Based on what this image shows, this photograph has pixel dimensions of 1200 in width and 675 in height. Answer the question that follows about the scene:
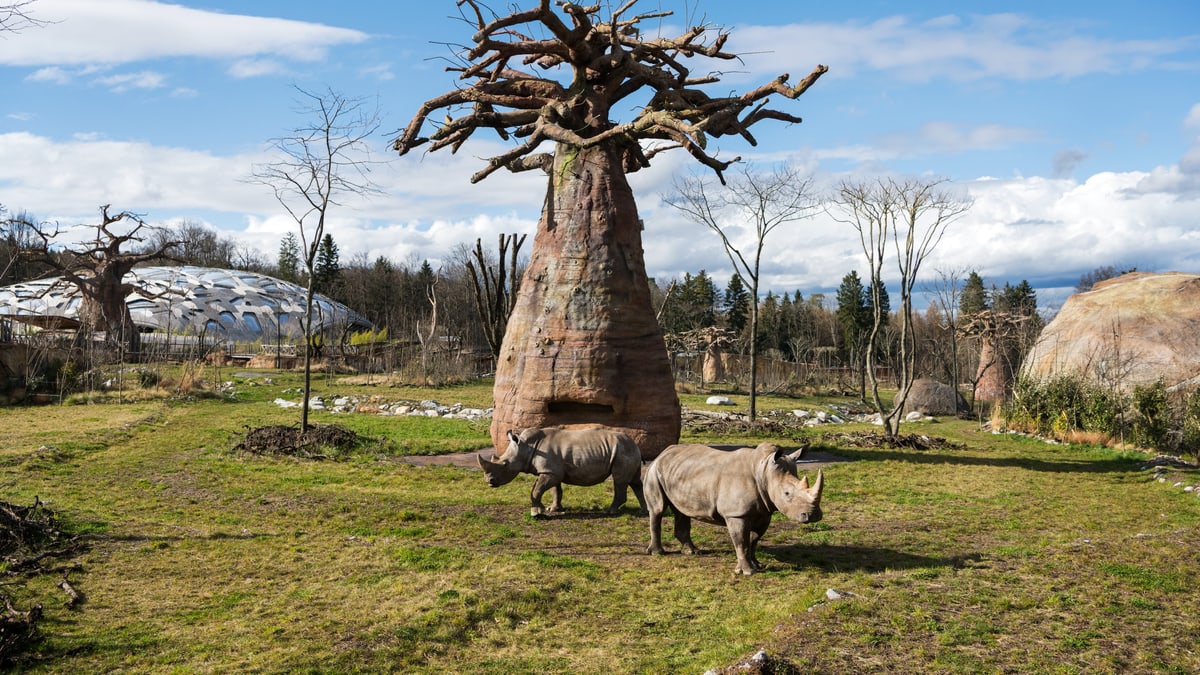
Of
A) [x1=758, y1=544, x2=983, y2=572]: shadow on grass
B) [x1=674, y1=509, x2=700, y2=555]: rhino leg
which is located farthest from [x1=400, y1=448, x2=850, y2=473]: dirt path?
[x1=674, y1=509, x2=700, y2=555]: rhino leg

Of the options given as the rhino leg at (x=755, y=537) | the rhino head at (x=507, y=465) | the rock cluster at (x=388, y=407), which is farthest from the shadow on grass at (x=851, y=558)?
the rock cluster at (x=388, y=407)

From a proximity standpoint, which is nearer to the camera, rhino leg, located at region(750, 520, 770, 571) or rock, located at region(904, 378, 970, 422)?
rhino leg, located at region(750, 520, 770, 571)

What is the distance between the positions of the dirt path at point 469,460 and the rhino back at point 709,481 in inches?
220

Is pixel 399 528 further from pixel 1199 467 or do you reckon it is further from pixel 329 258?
pixel 329 258

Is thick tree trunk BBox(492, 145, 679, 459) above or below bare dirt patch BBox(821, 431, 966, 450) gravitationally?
above

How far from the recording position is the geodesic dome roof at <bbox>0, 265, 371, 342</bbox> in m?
47.7

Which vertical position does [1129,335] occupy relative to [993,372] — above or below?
above

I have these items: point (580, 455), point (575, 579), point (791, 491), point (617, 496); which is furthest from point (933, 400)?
point (575, 579)

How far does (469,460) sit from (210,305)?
42949mm

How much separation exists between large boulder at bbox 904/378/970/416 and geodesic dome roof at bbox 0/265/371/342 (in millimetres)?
31050

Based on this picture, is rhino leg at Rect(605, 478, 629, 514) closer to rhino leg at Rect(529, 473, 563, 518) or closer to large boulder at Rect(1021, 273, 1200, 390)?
rhino leg at Rect(529, 473, 563, 518)

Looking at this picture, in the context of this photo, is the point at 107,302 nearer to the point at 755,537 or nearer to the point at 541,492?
the point at 541,492

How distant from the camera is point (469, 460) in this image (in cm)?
1381

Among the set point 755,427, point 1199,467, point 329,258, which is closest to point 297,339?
point 329,258
